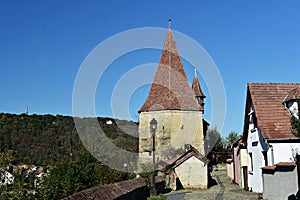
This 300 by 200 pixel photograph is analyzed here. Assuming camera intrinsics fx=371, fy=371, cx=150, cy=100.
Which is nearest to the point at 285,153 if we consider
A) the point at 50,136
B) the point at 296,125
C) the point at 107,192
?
the point at 296,125

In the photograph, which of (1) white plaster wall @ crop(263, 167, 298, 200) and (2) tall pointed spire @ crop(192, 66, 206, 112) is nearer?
(1) white plaster wall @ crop(263, 167, 298, 200)

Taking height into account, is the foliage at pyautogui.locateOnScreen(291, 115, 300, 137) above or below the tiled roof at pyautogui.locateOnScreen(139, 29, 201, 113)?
below

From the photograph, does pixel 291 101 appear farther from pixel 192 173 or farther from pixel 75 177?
pixel 192 173

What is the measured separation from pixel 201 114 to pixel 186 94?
2802 mm

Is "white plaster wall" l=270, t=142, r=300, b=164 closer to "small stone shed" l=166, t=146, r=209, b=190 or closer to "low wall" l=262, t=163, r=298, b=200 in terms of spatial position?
"low wall" l=262, t=163, r=298, b=200

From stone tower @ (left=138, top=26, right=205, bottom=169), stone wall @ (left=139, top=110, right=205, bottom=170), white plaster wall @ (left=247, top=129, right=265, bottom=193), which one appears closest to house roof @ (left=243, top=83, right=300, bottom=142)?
white plaster wall @ (left=247, top=129, right=265, bottom=193)

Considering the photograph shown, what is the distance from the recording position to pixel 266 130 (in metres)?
19.2

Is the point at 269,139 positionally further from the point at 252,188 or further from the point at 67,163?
the point at 67,163

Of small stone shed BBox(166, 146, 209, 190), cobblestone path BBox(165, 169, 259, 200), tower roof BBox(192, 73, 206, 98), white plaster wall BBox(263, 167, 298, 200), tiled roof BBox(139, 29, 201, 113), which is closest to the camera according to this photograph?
white plaster wall BBox(263, 167, 298, 200)

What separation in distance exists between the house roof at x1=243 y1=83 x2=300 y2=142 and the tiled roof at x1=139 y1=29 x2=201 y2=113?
17277 mm

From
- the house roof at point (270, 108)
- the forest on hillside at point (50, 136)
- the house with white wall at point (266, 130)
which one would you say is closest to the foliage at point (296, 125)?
the house with white wall at point (266, 130)

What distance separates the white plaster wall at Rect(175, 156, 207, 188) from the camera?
29.4 meters

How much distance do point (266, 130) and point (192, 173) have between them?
11.7 metres

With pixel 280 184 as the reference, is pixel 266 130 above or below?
above
